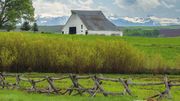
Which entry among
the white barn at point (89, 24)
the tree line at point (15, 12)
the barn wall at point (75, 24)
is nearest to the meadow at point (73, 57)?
the tree line at point (15, 12)

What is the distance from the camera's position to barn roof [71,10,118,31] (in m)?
123

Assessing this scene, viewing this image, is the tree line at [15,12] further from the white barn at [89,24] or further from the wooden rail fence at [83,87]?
the wooden rail fence at [83,87]

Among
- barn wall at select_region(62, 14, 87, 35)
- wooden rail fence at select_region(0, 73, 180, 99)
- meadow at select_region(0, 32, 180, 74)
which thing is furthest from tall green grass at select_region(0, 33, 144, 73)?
barn wall at select_region(62, 14, 87, 35)

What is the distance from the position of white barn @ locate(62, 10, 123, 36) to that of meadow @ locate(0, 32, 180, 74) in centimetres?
5453

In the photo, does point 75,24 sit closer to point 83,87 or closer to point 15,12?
point 15,12

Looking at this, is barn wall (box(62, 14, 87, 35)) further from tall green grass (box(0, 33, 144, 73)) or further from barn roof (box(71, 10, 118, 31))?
tall green grass (box(0, 33, 144, 73))

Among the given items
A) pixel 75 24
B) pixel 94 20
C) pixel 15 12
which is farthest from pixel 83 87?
pixel 75 24

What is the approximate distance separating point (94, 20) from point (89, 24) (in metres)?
3.09

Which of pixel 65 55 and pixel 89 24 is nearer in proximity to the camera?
pixel 65 55

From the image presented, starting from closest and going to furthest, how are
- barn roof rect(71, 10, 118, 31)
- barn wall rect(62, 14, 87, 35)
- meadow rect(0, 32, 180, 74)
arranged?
meadow rect(0, 32, 180, 74)
barn roof rect(71, 10, 118, 31)
barn wall rect(62, 14, 87, 35)

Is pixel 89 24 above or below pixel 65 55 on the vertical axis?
above

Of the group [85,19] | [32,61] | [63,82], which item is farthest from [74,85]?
[85,19]

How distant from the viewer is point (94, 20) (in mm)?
125812

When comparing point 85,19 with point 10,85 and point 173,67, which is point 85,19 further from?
point 10,85
